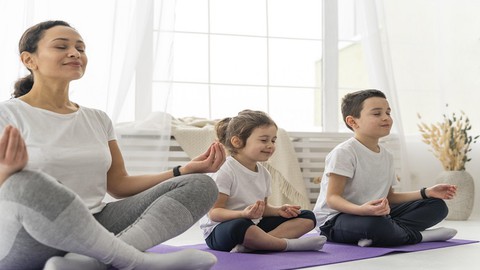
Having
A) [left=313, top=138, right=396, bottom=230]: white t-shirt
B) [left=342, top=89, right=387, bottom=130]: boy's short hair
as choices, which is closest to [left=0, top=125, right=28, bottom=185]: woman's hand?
[left=313, top=138, right=396, bottom=230]: white t-shirt

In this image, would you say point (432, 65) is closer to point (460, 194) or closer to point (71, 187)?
point (460, 194)

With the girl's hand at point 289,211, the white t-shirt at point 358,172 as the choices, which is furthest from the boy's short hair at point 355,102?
the girl's hand at point 289,211

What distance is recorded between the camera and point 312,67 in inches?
179

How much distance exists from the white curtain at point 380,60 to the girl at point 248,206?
1.93 meters

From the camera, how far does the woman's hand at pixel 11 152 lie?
1344 millimetres

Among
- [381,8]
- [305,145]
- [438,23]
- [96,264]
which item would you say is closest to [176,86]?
[305,145]

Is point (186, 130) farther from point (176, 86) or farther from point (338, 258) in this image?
point (338, 258)

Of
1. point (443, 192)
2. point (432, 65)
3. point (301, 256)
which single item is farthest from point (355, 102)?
point (432, 65)

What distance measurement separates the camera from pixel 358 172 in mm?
2555

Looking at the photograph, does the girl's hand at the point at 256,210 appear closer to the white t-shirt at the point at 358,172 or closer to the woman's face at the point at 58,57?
the white t-shirt at the point at 358,172

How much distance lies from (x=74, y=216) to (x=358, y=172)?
139 cm

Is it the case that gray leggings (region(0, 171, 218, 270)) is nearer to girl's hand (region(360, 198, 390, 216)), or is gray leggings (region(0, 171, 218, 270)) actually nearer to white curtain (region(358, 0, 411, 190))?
girl's hand (region(360, 198, 390, 216))

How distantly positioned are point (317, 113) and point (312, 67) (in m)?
0.32

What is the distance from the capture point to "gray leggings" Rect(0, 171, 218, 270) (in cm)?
140
